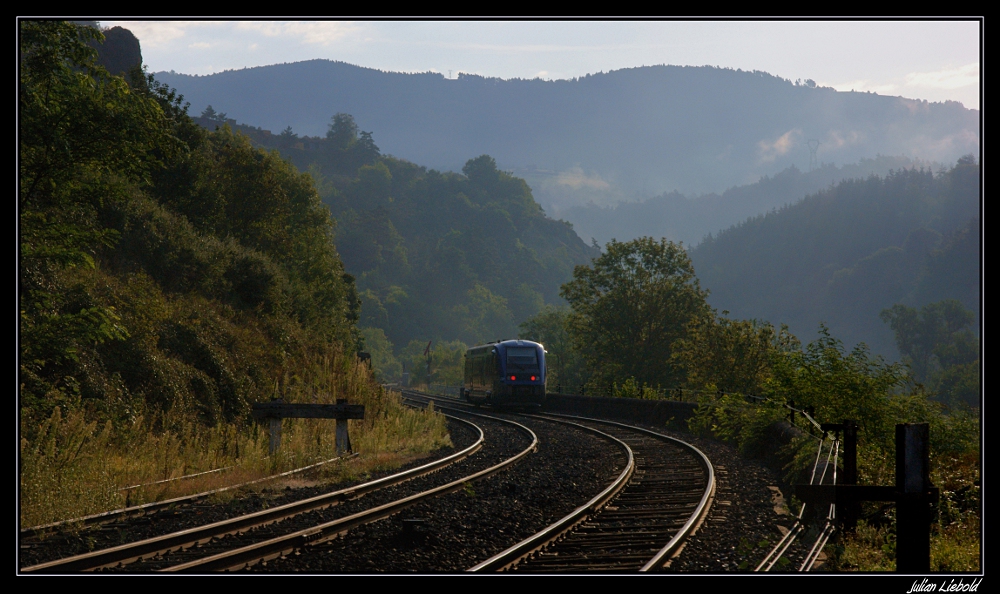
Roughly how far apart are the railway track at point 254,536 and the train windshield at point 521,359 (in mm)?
21462

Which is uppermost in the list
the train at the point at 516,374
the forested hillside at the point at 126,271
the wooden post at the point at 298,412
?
the forested hillside at the point at 126,271

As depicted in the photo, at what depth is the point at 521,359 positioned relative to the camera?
34.0m

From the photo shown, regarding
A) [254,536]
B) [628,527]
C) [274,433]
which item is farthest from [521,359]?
[254,536]

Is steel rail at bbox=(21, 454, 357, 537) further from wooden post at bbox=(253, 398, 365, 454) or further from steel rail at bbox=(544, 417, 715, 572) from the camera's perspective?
steel rail at bbox=(544, 417, 715, 572)

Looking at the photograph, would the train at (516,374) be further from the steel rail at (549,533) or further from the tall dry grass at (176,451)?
the steel rail at (549,533)

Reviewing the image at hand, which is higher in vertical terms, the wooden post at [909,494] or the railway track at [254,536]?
the wooden post at [909,494]

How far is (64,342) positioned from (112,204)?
35.1 ft

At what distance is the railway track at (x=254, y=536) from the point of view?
689 cm

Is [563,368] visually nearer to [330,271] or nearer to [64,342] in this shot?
[330,271]

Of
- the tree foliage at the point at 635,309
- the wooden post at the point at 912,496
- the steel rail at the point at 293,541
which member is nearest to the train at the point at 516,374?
the tree foliage at the point at 635,309

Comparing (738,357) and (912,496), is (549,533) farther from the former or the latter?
(738,357)

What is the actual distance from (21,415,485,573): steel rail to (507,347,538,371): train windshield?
21.6 meters

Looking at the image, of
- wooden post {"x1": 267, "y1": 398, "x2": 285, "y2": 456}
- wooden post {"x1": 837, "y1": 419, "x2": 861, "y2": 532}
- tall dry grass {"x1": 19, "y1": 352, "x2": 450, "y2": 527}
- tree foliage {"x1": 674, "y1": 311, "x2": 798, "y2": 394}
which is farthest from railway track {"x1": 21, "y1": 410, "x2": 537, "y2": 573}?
tree foliage {"x1": 674, "y1": 311, "x2": 798, "y2": 394}

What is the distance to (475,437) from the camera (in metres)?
21.1
